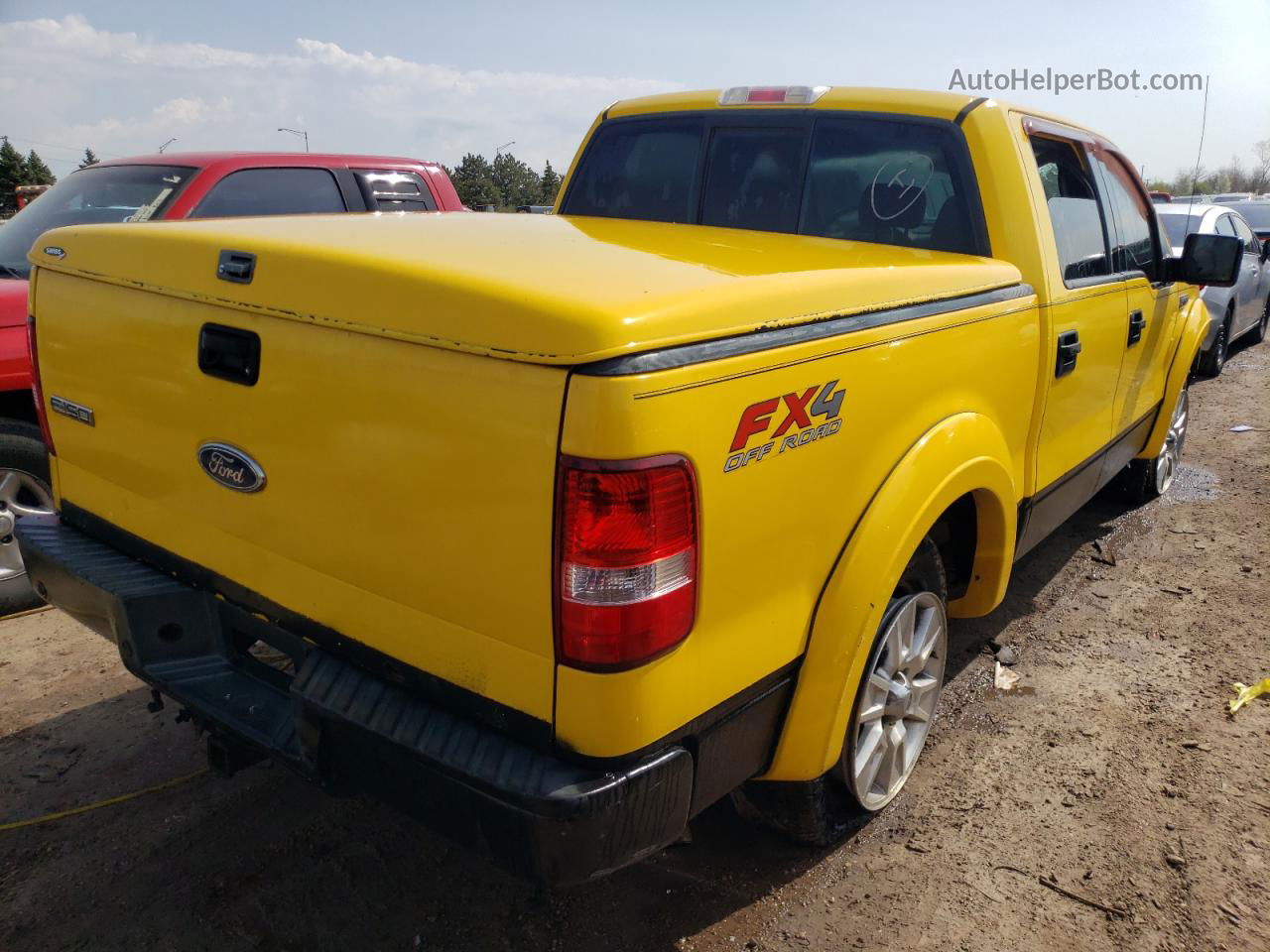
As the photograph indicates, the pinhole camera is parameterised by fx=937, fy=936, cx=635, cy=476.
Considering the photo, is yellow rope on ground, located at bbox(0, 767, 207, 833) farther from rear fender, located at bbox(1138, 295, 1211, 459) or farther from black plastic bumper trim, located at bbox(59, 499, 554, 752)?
rear fender, located at bbox(1138, 295, 1211, 459)

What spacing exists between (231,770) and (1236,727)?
10.9 feet

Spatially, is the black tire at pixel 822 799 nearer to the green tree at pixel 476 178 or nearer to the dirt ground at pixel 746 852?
the dirt ground at pixel 746 852

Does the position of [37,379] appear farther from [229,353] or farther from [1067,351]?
[1067,351]

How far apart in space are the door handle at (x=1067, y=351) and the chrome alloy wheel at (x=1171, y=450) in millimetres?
2564

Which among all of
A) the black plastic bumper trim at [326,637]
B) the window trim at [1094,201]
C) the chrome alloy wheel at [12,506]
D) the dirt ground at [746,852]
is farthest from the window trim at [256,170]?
the window trim at [1094,201]

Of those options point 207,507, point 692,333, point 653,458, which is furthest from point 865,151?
point 207,507

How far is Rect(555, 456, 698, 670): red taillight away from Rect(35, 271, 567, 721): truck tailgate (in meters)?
0.04

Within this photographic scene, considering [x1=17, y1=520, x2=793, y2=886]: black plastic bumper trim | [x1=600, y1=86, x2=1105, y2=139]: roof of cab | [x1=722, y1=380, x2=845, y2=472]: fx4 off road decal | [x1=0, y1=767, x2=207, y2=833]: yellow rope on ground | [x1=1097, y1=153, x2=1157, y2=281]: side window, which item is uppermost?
[x1=600, y1=86, x2=1105, y2=139]: roof of cab

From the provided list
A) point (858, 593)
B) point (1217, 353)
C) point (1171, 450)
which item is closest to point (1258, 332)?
point (1217, 353)

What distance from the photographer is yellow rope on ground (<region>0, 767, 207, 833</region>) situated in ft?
8.98

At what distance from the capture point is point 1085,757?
3145 millimetres

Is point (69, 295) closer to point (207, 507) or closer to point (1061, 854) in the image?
point (207, 507)

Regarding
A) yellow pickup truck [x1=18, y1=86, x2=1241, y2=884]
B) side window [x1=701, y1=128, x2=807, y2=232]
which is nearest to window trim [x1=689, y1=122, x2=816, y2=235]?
side window [x1=701, y1=128, x2=807, y2=232]

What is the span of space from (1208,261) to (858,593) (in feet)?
10.0
